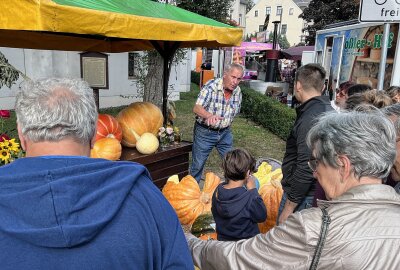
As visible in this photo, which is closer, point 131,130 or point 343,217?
point 343,217

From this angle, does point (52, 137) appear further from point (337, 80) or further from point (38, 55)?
point (38, 55)

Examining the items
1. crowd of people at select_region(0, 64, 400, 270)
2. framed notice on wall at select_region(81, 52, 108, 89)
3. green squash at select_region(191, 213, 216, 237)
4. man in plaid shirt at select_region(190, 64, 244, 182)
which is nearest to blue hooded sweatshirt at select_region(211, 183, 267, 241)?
green squash at select_region(191, 213, 216, 237)

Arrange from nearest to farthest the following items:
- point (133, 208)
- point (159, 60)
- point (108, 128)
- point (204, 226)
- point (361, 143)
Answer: point (133, 208) < point (361, 143) < point (204, 226) < point (108, 128) < point (159, 60)

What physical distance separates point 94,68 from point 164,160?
138cm

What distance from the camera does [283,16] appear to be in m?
74.8

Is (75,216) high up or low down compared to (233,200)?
up

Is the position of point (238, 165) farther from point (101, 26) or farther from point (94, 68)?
point (94, 68)

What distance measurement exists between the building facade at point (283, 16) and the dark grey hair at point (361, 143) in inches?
2910

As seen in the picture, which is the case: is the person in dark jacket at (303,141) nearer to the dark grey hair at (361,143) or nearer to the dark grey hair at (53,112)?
the dark grey hair at (361,143)

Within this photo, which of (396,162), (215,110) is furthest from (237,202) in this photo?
(215,110)

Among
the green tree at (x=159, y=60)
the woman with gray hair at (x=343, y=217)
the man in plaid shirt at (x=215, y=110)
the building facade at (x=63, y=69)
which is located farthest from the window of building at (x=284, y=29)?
the woman with gray hair at (x=343, y=217)

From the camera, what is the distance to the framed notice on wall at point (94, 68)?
4.14m

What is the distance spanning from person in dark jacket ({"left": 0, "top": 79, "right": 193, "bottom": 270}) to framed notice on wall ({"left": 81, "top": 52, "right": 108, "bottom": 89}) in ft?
10.1

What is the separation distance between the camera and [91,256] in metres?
1.04
